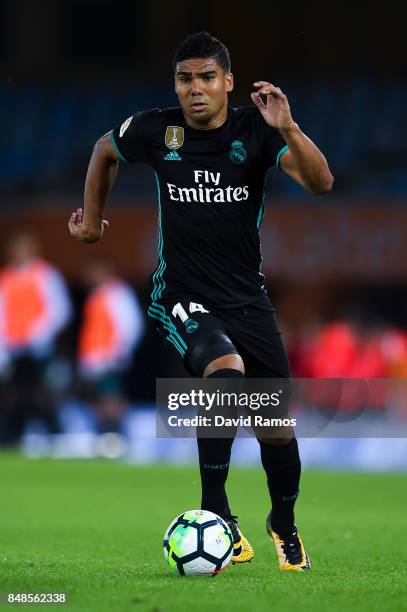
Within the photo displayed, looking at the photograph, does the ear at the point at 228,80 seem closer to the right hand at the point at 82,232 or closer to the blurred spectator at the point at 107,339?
the right hand at the point at 82,232

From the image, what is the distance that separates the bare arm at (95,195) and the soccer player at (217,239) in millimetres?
207

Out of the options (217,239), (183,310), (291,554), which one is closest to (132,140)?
(217,239)

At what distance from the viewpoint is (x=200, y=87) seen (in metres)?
5.89

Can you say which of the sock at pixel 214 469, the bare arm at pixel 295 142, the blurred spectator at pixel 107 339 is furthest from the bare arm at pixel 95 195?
the blurred spectator at pixel 107 339

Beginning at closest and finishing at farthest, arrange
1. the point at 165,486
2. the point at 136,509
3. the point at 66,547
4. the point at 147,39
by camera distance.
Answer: the point at 66,547 → the point at 136,509 → the point at 165,486 → the point at 147,39

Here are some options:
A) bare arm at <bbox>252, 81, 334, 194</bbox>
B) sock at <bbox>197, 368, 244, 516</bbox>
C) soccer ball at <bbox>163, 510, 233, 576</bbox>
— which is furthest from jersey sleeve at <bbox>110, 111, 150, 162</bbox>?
soccer ball at <bbox>163, 510, 233, 576</bbox>

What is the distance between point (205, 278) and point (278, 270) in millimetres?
11535

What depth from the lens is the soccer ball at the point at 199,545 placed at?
5469 mm

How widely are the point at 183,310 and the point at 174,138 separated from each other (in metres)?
0.76

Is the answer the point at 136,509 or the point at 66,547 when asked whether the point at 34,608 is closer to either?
the point at 66,547

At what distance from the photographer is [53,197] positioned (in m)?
18.0

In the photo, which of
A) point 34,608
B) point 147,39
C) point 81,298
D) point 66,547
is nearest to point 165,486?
point 66,547

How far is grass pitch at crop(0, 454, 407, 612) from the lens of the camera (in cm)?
497

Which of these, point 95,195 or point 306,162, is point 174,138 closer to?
point 95,195
